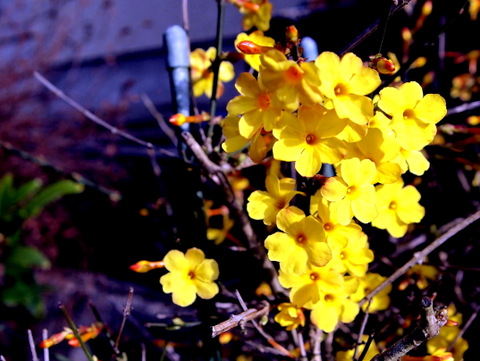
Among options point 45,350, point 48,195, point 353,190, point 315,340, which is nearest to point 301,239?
point 353,190

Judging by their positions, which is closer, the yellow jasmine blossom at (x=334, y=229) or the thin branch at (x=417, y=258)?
the yellow jasmine blossom at (x=334, y=229)

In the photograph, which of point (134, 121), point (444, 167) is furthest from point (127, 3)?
point (444, 167)

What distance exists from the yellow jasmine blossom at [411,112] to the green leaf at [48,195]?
1724 millimetres

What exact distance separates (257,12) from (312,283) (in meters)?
0.65

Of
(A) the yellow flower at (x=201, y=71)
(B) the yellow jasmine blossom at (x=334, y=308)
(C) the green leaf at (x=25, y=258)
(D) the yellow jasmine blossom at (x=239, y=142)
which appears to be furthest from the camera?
(C) the green leaf at (x=25, y=258)

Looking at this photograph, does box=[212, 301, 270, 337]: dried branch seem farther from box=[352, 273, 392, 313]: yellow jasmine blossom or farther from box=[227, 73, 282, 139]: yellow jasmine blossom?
box=[227, 73, 282, 139]: yellow jasmine blossom

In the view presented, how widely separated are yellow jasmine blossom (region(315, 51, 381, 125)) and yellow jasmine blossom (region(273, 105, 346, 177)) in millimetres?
27

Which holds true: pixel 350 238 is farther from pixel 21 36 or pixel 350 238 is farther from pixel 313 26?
A: pixel 21 36

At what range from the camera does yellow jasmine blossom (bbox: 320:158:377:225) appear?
0.64 metres

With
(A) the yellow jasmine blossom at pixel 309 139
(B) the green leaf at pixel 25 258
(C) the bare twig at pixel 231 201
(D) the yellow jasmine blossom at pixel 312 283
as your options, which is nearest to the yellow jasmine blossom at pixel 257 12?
(C) the bare twig at pixel 231 201

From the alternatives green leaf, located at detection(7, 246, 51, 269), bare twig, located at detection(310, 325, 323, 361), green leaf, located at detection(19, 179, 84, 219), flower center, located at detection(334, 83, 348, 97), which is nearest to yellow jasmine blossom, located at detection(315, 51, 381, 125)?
flower center, located at detection(334, 83, 348, 97)

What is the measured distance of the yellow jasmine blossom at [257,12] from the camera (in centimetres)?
100

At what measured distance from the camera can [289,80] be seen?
1.86 ft

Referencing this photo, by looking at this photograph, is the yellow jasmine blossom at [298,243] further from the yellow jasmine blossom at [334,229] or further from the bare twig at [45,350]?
the bare twig at [45,350]
